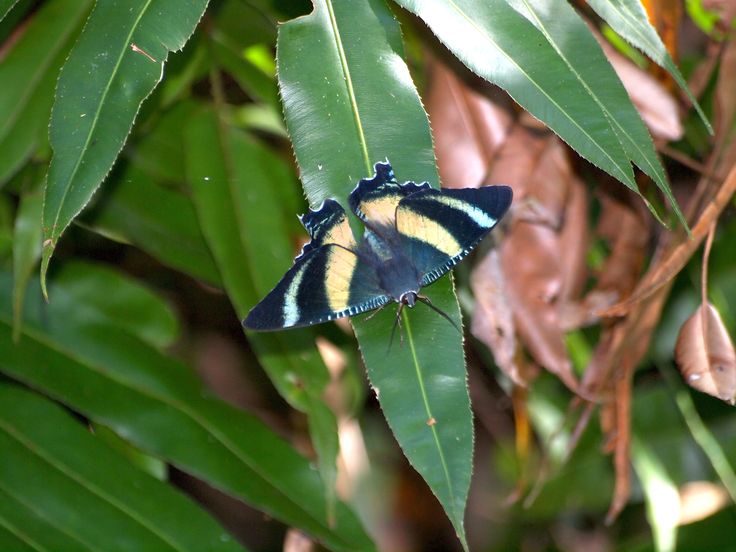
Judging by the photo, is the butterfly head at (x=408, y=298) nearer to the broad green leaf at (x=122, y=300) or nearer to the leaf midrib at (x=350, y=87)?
the leaf midrib at (x=350, y=87)

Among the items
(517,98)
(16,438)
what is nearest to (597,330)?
(517,98)

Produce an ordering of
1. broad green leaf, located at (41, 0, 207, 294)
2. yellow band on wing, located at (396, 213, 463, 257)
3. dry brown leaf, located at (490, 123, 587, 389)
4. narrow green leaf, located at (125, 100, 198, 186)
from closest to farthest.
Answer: broad green leaf, located at (41, 0, 207, 294)
yellow band on wing, located at (396, 213, 463, 257)
dry brown leaf, located at (490, 123, 587, 389)
narrow green leaf, located at (125, 100, 198, 186)

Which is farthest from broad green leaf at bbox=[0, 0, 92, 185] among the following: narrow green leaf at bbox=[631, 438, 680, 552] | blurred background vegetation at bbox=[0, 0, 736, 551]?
narrow green leaf at bbox=[631, 438, 680, 552]

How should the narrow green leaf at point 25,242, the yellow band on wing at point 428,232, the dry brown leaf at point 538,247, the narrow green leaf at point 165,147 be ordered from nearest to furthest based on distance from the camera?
the yellow band on wing at point 428,232 → the narrow green leaf at point 25,242 → the dry brown leaf at point 538,247 → the narrow green leaf at point 165,147

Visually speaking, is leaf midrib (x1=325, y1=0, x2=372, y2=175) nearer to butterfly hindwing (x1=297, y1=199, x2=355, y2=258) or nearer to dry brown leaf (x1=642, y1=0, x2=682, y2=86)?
butterfly hindwing (x1=297, y1=199, x2=355, y2=258)

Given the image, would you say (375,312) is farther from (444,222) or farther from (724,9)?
(724,9)

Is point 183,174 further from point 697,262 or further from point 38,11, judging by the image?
point 697,262

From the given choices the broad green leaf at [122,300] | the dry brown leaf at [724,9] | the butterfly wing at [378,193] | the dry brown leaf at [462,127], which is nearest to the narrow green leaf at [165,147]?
the broad green leaf at [122,300]
